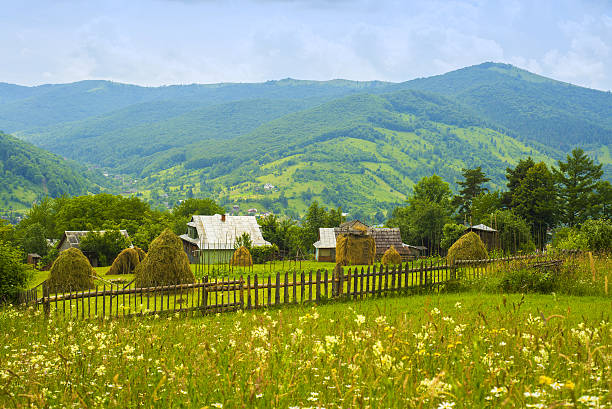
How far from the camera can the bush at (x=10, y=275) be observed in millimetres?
16703

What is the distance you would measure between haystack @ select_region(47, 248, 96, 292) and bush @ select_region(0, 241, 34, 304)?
820 centimetres

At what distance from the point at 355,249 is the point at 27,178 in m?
167

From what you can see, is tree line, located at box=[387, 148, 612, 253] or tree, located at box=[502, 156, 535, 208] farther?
tree, located at box=[502, 156, 535, 208]

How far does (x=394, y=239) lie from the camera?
5469cm

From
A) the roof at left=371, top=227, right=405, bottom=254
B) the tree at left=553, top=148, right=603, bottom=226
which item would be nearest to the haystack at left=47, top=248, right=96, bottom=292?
the roof at left=371, top=227, right=405, bottom=254

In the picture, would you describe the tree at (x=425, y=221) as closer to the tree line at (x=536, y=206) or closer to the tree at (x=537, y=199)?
the tree line at (x=536, y=206)

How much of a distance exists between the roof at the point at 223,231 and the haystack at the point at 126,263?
10.5 m

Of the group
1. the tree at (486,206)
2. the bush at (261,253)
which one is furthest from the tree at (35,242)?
the tree at (486,206)

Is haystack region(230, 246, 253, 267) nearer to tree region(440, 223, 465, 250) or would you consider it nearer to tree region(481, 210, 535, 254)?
tree region(440, 223, 465, 250)

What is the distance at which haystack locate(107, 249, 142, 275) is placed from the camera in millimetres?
38947

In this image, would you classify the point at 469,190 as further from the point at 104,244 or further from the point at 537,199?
the point at 104,244

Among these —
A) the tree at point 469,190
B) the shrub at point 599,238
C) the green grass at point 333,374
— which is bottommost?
the green grass at point 333,374

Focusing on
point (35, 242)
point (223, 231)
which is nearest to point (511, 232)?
point (223, 231)

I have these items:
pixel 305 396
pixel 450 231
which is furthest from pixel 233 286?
pixel 450 231
